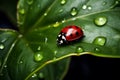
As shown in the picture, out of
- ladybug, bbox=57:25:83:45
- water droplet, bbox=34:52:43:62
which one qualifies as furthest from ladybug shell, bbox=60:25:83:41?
water droplet, bbox=34:52:43:62

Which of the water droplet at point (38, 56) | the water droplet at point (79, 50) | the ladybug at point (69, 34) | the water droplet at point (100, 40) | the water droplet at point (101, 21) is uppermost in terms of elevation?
the water droplet at point (101, 21)

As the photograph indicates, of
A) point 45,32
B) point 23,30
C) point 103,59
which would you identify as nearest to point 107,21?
point 45,32

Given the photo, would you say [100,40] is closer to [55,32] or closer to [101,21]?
[101,21]

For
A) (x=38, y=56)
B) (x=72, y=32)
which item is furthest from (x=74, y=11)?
(x=38, y=56)

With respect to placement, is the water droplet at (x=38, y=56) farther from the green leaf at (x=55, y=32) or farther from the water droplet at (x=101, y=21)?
the water droplet at (x=101, y=21)

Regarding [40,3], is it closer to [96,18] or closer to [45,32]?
[45,32]

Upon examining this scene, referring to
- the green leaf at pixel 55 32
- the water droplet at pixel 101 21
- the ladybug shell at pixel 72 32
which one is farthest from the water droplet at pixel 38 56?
the water droplet at pixel 101 21
